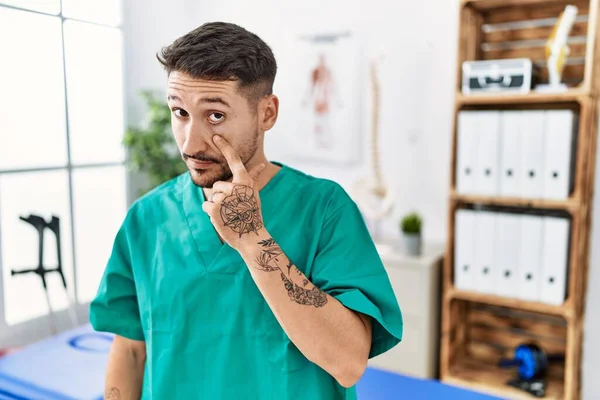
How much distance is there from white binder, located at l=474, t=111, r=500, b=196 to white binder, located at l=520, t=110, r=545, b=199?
10 centimetres

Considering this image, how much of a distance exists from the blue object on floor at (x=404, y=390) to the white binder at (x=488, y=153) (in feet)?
3.04

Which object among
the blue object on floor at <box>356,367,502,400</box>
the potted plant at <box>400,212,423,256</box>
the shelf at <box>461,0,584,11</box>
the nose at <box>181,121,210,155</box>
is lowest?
the blue object on floor at <box>356,367,502,400</box>

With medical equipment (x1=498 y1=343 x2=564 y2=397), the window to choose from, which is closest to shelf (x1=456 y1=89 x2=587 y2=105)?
medical equipment (x1=498 y1=343 x2=564 y2=397)

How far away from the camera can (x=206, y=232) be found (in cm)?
95

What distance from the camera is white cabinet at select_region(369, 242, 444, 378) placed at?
234 cm

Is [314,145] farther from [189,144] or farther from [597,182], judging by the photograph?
[189,144]

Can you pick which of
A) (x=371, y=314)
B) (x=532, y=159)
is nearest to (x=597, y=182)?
(x=532, y=159)

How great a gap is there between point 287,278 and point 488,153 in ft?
5.30

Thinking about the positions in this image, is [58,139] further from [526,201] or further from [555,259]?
[555,259]

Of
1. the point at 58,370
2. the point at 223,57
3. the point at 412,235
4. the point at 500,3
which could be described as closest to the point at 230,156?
the point at 223,57

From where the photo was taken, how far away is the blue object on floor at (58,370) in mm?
1511

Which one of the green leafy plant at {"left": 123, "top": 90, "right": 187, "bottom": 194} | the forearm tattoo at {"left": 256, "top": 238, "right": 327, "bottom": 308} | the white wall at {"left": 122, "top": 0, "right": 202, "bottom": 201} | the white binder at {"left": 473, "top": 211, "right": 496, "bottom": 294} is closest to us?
the forearm tattoo at {"left": 256, "top": 238, "right": 327, "bottom": 308}

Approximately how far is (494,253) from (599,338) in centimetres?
58

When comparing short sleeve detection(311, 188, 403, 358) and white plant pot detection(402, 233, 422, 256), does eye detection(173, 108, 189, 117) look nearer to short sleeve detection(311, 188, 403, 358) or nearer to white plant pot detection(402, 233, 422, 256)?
short sleeve detection(311, 188, 403, 358)
